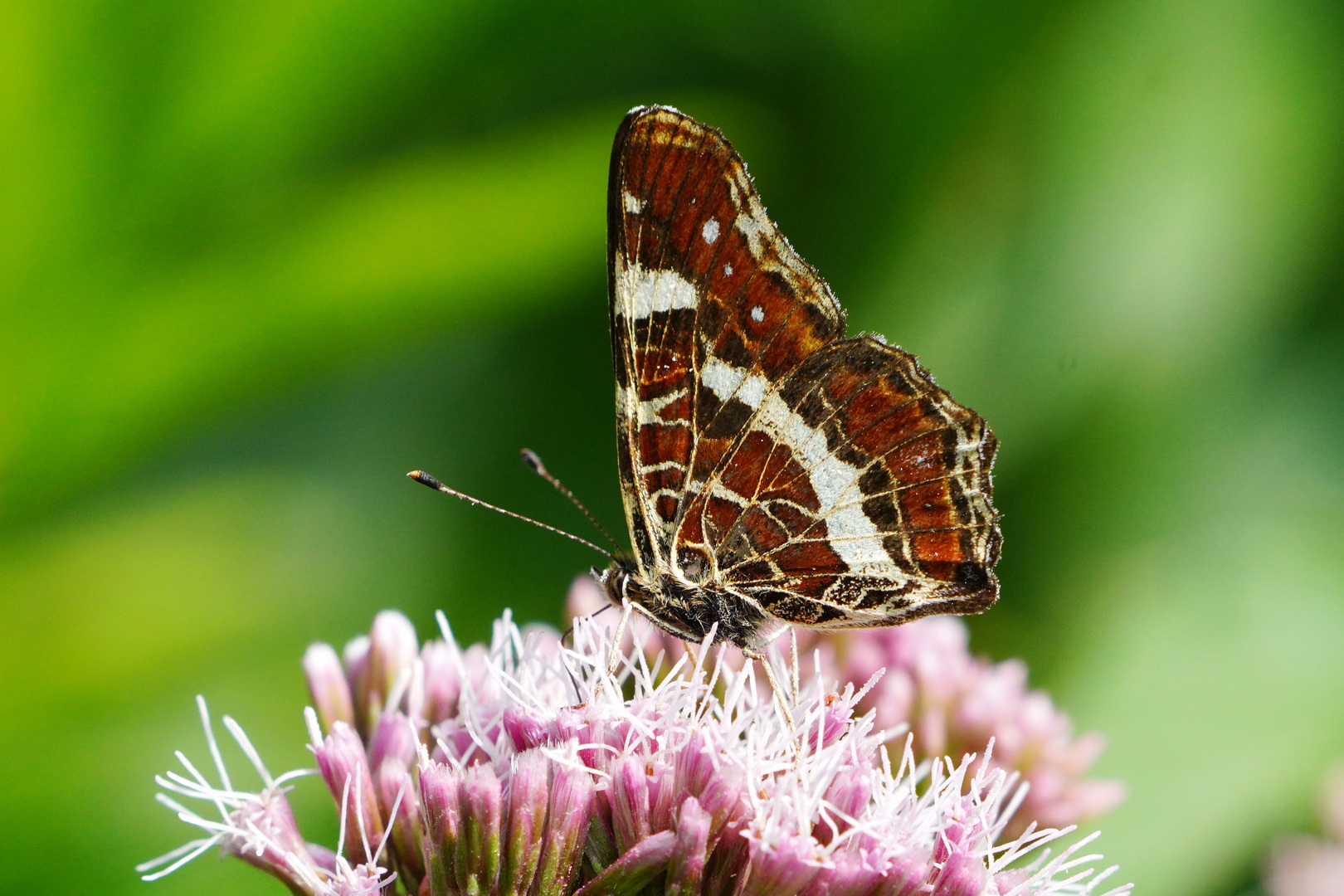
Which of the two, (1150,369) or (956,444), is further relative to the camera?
(1150,369)

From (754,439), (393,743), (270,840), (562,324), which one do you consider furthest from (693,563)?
(562,324)

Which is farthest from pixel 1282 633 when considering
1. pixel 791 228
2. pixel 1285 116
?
pixel 791 228

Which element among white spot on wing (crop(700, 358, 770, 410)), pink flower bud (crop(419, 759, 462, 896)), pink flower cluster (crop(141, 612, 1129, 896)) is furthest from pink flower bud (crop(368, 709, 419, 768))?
white spot on wing (crop(700, 358, 770, 410))

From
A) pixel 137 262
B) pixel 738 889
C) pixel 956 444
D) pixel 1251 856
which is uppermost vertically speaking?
pixel 137 262

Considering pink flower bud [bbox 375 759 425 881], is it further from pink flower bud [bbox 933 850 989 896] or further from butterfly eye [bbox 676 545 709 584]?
pink flower bud [bbox 933 850 989 896]

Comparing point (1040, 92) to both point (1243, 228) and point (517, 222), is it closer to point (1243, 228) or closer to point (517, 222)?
point (1243, 228)

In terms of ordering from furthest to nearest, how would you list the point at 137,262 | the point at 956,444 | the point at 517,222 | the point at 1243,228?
1. the point at 1243,228
2. the point at 517,222
3. the point at 137,262
4. the point at 956,444

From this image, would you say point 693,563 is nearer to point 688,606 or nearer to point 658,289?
point 688,606
